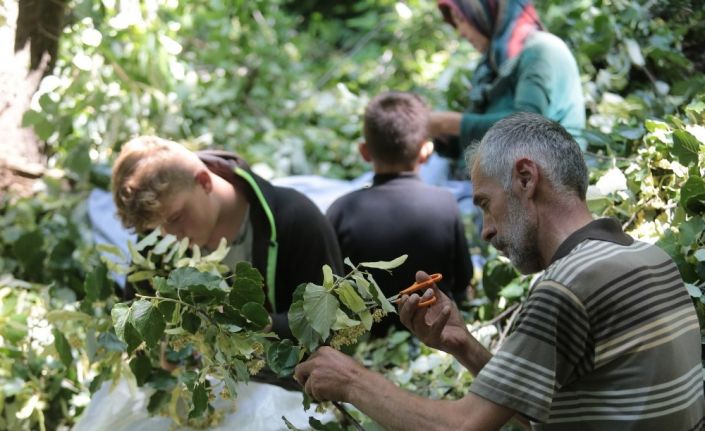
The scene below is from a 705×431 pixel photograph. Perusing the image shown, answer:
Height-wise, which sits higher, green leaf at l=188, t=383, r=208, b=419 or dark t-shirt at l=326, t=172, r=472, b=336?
green leaf at l=188, t=383, r=208, b=419

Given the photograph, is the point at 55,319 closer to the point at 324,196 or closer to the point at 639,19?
the point at 324,196

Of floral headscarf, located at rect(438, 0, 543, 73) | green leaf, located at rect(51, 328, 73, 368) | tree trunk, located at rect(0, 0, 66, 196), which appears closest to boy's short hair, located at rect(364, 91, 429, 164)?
floral headscarf, located at rect(438, 0, 543, 73)

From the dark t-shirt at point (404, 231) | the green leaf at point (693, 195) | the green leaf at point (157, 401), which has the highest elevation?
the green leaf at point (693, 195)

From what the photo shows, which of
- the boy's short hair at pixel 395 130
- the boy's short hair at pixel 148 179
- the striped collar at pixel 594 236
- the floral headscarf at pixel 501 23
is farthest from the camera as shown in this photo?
the floral headscarf at pixel 501 23

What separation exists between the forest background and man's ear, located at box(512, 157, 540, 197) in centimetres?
66

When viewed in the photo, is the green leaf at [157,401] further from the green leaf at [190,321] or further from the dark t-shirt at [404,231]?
the dark t-shirt at [404,231]

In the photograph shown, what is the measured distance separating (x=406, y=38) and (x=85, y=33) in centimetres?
300

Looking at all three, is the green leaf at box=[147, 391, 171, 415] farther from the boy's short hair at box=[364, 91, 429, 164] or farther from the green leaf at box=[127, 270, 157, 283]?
the boy's short hair at box=[364, 91, 429, 164]

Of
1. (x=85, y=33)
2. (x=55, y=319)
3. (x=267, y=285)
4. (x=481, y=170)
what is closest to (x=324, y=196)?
(x=85, y=33)

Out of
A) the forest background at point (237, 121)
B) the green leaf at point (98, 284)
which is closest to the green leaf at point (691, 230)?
the forest background at point (237, 121)

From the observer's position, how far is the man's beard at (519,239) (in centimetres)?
187

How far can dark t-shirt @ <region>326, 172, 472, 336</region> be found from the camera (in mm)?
3275

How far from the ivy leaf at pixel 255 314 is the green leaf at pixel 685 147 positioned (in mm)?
1139

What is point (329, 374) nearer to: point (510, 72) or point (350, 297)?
point (350, 297)
